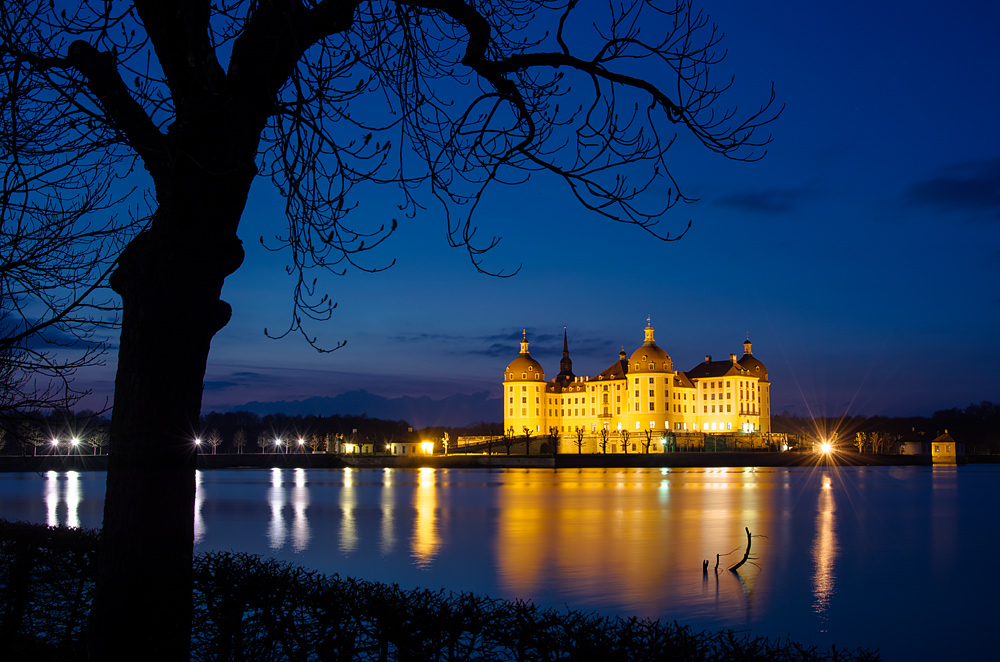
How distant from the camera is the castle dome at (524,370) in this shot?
126 metres

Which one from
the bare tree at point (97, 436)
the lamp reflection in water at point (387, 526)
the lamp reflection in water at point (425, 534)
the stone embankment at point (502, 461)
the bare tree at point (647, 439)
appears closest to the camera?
the bare tree at point (97, 436)

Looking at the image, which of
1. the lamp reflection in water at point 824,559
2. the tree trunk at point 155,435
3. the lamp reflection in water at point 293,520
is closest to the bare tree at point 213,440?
the lamp reflection in water at point 293,520

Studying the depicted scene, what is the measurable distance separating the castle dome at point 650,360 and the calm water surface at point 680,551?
2644 inches

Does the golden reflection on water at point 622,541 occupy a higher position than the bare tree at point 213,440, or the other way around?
the golden reflection on water at point 622,541

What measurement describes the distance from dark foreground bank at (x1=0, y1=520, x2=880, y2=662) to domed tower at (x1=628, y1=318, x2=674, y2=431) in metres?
108

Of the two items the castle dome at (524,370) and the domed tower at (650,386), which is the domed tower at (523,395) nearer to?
the castle dome at (524,370)

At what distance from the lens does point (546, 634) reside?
14.8 feet

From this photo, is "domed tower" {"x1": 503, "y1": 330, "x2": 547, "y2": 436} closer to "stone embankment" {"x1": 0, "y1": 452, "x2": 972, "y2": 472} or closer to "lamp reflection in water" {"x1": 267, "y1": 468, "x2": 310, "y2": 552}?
"stone embankment" {"x1": 0, "y1": 452, "x2": 972, "y2": 472}

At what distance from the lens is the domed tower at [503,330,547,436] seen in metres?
124

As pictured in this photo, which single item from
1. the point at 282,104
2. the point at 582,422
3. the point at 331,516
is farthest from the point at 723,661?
the point at 582,422

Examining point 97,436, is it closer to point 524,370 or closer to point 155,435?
point 155,435

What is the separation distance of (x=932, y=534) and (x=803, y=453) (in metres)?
79.7

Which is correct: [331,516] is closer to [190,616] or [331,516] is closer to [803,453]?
[190,616]

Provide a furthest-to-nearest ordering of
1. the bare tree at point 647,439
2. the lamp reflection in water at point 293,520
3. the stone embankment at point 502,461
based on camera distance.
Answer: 1. the bare tree at point 647,439
2. the stone embankment at point 502,461
3. the lamp reflection in water at point 293,520
